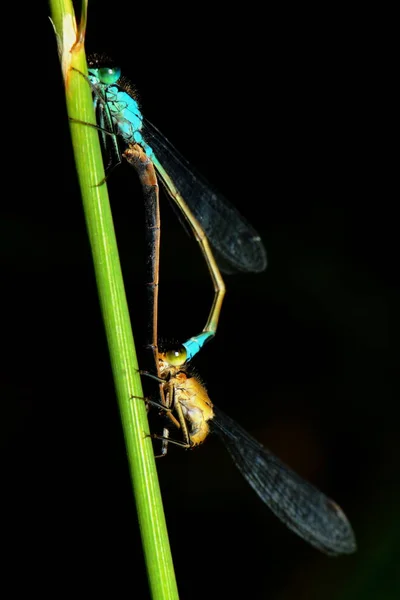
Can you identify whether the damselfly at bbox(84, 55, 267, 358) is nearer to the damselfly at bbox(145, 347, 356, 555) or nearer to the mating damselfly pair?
the mating damselfly pair

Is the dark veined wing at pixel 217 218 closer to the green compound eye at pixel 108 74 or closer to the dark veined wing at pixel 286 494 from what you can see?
the green compound eye at pixel 108 74

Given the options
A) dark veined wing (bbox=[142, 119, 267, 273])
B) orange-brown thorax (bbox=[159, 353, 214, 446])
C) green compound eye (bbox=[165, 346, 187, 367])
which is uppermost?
dark veined wing (bbox=[142, 119, 267, 273])

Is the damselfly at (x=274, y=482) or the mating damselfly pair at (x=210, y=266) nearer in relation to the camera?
the mating damselfly pair at (x=210, y=266)

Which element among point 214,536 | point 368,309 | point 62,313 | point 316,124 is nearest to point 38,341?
point 62,313

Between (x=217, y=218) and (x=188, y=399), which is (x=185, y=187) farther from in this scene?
(x=188, y=399)

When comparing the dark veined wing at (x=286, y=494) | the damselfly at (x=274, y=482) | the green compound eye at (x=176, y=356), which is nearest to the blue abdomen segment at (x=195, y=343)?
the green compound eye at (x=176, y=356)

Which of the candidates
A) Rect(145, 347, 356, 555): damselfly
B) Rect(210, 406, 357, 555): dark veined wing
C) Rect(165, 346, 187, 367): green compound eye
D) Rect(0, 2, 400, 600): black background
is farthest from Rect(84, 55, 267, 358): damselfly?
Rect(0, 2, 400, 600): black background
